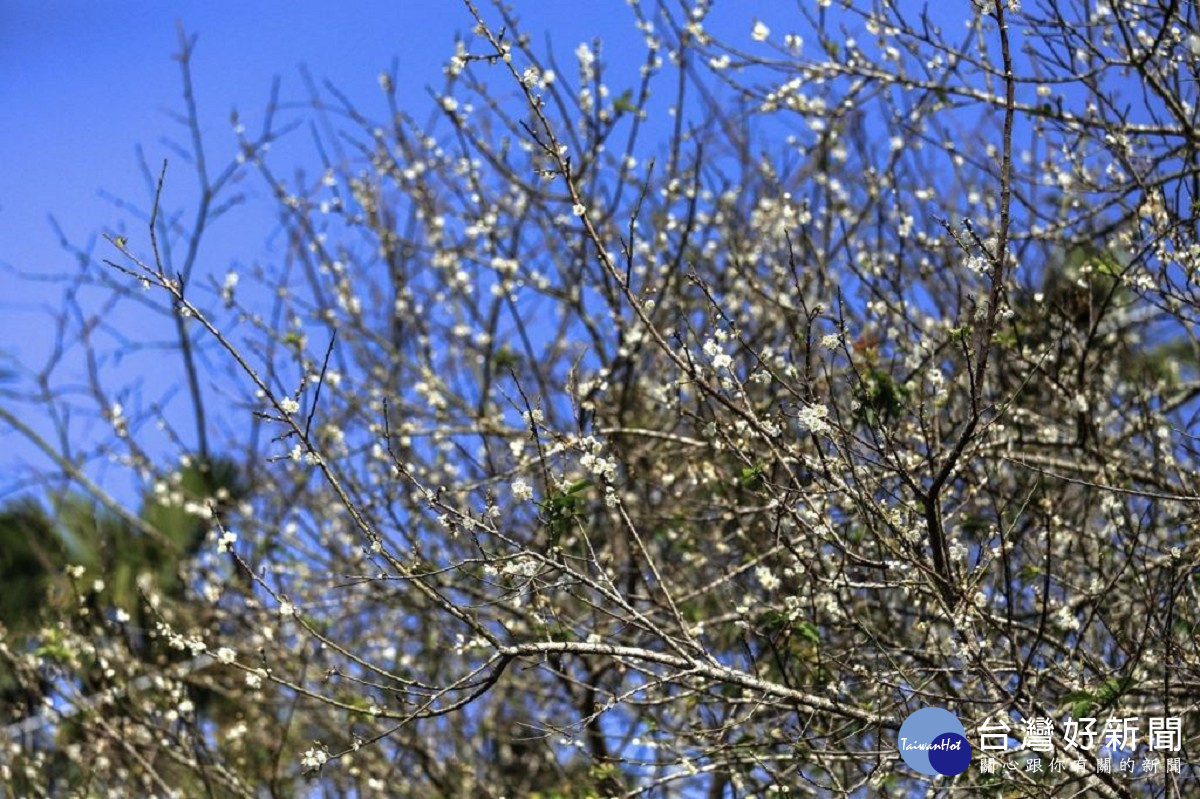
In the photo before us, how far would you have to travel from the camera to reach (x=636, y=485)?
5621 mm

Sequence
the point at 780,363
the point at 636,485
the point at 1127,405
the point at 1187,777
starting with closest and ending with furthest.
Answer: the point at 1187,777 → the point at 780,363 → the point at 1127,405 → the point at 636,485

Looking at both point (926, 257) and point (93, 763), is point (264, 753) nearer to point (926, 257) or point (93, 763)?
point (93, 763)

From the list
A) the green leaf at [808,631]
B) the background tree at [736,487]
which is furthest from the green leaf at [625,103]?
the green leaf at [808,631]

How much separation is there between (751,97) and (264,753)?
4.06m

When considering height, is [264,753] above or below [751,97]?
below

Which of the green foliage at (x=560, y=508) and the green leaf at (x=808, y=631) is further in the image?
the green leaf at (x=808, y=631)

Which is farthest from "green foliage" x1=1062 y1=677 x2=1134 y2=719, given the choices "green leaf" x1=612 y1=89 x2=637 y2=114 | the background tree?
"green leaf" x1=612 y1=89 x2=637 y2=114

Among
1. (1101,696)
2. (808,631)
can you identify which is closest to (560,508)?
(808,631)

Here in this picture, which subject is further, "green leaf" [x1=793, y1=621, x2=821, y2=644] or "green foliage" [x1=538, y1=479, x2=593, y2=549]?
"green leaf" [x1=793, y1=621, x2=821, y2=644]

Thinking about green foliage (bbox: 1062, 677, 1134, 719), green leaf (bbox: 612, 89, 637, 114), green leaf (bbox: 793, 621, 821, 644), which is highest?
green leaf (bbox: 612, 89, 637, 114)

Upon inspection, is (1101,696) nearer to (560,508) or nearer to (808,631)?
(808,631)

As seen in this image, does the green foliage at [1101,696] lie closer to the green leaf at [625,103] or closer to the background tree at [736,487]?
the background tree at [736,487]

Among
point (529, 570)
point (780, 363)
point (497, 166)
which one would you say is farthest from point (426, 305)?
point (529, 570)

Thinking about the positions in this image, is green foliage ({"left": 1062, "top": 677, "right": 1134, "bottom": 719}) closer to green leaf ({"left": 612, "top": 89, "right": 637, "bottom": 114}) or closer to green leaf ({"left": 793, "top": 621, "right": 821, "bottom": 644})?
green leaf ({"left": 793, "top": 621, "right": 821, "bottom": 644})
